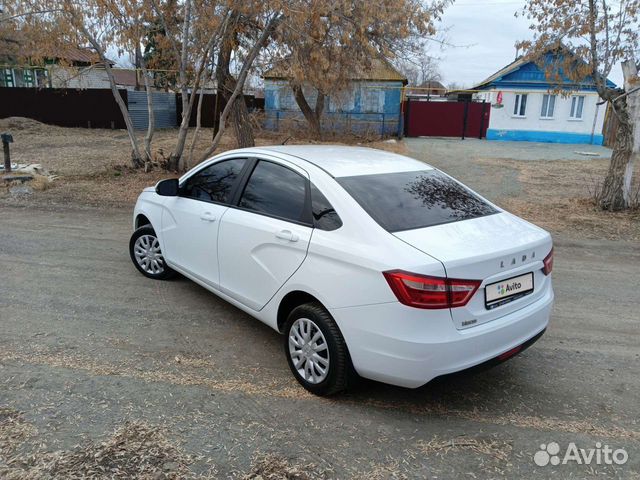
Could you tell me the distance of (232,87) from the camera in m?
12.6

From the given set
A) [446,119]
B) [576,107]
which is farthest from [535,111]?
[446,119]

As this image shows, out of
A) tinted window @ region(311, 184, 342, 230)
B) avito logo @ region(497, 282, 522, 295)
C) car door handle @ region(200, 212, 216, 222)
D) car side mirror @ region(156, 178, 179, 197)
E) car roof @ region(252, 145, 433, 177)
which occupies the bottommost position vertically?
avito logo @ region(497, 282, 522, 295)

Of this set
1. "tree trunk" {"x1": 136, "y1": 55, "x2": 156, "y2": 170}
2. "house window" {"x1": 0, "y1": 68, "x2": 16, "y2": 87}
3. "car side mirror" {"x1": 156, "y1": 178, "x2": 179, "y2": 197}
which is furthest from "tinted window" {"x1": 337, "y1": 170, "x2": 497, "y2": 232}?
"house window" {"x1": 0, "y1": 68, "x2": 16, "y2": 87}

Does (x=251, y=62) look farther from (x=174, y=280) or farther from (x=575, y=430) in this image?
(x=575, y=430)

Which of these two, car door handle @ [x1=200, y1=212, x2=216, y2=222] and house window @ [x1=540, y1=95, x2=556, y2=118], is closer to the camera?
car door handle @ [x1=200, y1=212, x2=216, y2=222]

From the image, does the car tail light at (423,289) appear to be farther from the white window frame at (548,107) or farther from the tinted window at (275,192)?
the white window frame at (548,107)

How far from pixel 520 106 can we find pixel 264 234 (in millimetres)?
26766

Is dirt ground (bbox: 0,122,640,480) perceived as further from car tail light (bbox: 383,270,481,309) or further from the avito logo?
the avito logo

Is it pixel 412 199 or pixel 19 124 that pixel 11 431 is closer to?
pixel 412 199

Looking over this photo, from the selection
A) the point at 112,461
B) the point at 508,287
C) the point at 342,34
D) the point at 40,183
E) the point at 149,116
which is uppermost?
the point at 342,34

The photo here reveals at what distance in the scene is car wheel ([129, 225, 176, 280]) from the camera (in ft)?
17.2

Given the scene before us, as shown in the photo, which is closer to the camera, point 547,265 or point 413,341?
point 413,341

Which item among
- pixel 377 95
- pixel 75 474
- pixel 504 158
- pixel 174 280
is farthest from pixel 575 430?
pixel 377 95

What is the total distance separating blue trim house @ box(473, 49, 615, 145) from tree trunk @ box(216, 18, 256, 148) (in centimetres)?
1766
